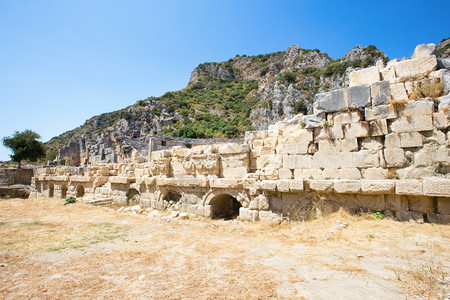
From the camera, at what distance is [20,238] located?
6855mm

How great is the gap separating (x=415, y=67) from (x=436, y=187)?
3.07m

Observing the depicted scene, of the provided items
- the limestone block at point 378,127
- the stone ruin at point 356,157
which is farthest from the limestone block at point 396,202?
the limestone block at point 378,127

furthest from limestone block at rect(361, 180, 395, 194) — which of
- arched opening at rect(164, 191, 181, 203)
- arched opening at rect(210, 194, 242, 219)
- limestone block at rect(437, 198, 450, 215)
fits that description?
arched opening at rect(164, 191, 181, 203)

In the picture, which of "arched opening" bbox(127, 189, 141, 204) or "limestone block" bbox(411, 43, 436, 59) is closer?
"limestone block" bbox(411, 43, 436, 59)

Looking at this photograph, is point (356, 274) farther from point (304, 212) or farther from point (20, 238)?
point (20, 238)

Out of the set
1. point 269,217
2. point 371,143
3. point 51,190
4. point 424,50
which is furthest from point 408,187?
point 51,190

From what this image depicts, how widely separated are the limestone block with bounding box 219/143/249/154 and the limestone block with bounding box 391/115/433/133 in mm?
4420

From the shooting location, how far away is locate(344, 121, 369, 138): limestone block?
21.4 ft

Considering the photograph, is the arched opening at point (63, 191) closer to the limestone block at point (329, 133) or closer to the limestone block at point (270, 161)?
the limestone block at point (270, 161)

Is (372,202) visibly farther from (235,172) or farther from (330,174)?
(235,172)

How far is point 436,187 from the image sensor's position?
5328 millimetres

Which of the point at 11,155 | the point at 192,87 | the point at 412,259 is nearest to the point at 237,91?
the point at 192,87

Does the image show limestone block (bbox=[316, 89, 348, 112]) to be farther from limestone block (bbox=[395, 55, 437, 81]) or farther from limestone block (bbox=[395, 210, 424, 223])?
limestone block (bbox=[395, 210, 424, 223])

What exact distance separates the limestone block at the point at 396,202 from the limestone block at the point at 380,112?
2.01 metres
